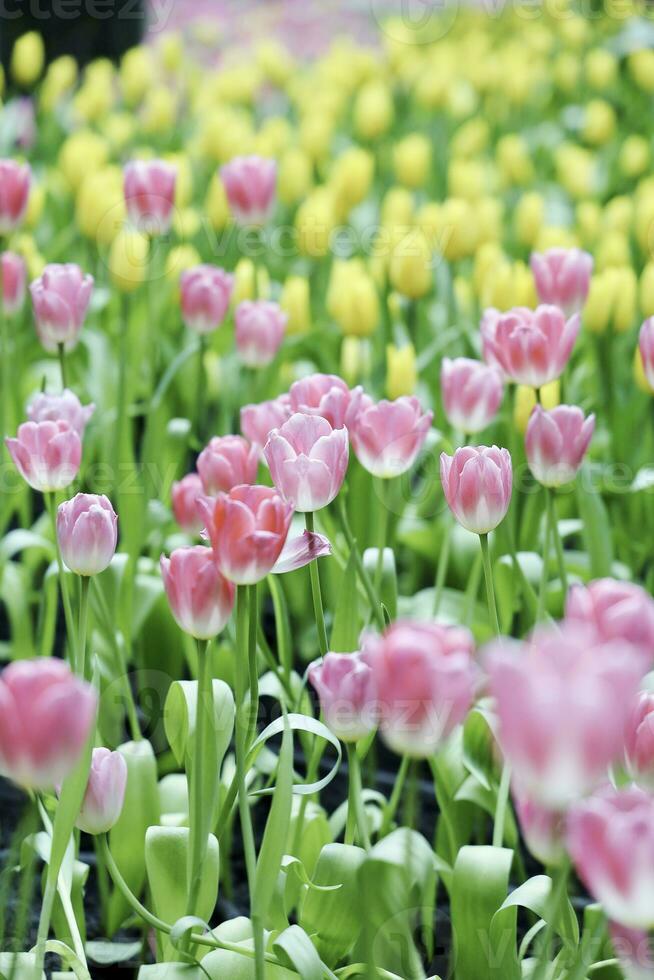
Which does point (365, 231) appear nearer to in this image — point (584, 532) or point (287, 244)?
point (287, 244)

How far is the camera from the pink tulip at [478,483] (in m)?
0.97

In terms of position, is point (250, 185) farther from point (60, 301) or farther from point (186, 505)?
point (186, 505)

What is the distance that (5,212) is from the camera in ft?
5.70

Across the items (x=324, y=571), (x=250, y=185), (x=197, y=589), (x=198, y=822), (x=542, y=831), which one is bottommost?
(x=324, y=571)

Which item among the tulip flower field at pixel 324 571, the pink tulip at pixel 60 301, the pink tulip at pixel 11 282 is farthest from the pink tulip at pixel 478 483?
the pink tulip at pixel 11 282

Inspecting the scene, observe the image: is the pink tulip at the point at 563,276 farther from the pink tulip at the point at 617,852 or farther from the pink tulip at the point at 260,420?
the pink tulip at the point at 617,852

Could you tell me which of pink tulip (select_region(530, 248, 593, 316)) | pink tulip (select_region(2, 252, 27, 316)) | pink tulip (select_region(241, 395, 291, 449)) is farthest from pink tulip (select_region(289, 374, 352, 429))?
pink tulip (select_region(2, 252, 27, 316))

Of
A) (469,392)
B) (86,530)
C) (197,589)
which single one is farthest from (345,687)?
(469,392)

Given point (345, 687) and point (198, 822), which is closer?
point (345, 687)

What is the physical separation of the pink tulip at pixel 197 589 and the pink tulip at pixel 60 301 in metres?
0.66

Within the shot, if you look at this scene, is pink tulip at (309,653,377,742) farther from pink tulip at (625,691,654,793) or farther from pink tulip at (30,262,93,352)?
pink tulip at (30,262,93,352)

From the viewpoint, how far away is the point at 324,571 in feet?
5.82

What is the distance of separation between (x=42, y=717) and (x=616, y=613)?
31cm

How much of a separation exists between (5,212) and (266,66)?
254cm
